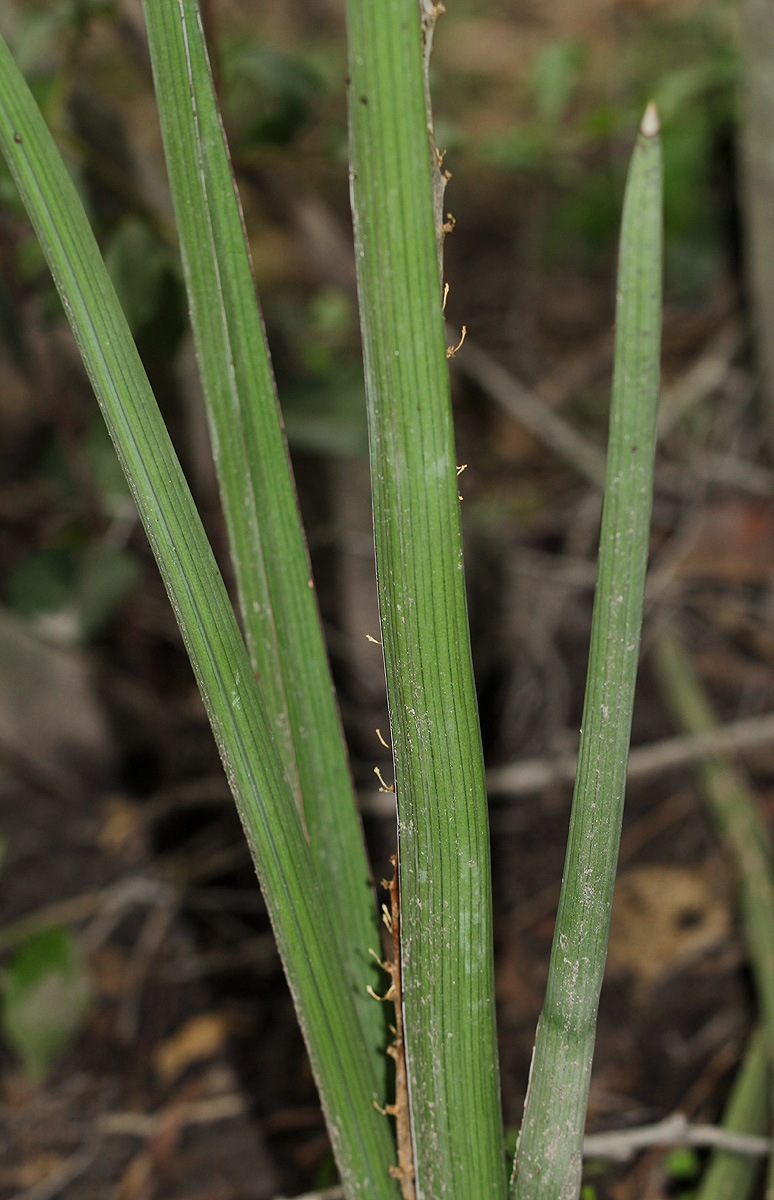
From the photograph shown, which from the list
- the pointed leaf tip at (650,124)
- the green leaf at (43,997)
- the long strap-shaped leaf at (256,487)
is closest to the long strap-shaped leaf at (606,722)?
the pointed leaf tip at (650,124)

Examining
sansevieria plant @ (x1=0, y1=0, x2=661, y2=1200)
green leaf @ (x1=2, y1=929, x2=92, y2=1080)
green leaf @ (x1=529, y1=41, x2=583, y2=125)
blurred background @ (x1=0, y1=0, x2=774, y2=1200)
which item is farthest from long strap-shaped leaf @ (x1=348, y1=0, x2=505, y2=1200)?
green leaf @ (x1=529, y1=41, x2=583, y2=125)

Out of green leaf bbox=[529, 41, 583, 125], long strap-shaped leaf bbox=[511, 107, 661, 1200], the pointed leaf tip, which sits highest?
green leaf bbox=[529, 41, 583, 125]

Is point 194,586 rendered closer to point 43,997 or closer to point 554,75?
point 43,997

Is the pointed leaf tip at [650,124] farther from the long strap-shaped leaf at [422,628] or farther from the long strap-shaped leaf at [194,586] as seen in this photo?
the long strap-shaped leaf at [194,586]

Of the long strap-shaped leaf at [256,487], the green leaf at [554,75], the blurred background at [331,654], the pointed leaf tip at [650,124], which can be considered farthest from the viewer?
the green leaf at [554,75]

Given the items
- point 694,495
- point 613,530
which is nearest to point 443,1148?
point 613,530

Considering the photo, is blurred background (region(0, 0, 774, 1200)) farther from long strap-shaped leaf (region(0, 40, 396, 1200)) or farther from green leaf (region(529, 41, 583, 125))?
long strap-shaped leaf (region(0, 40, 396, 1200))
